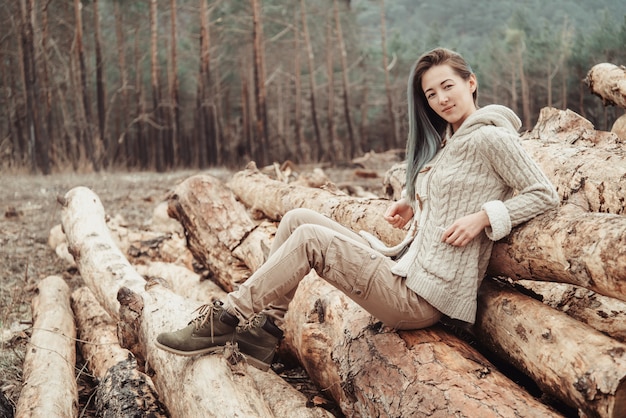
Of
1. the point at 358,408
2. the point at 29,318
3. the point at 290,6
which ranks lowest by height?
the point at 29,318

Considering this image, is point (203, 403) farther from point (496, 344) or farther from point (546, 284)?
point (546, 284)

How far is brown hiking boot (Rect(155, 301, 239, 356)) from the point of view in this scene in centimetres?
262

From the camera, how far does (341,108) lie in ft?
120

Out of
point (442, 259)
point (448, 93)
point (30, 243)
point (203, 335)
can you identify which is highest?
point (448, 93)

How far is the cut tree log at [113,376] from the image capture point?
9.15 ft

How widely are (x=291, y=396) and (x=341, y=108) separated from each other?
34.6 metres

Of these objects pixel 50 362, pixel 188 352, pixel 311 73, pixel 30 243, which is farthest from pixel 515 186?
pixel 311 73

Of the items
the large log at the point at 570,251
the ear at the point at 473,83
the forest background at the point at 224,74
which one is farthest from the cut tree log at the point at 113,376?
the forest background at the point at 224,74

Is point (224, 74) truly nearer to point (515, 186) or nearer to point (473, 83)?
point (473, 83)

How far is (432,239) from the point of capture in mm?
2436

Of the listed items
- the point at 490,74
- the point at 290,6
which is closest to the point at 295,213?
the point at 290,6

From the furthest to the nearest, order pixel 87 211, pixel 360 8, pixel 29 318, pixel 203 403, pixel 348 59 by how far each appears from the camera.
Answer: pixel 348 59
pixel 360 8
pixel 87 211
pixel 29 318
pixel 203 403

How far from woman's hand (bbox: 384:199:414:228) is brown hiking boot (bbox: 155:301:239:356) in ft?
3.42

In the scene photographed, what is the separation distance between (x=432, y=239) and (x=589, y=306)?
846 mm
